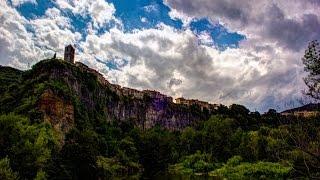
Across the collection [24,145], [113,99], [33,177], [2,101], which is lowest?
[33,177]

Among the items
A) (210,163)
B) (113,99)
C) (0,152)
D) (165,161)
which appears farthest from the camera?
(113,99)

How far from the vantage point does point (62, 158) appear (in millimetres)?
52000

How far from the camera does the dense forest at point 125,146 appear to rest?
1372 inches

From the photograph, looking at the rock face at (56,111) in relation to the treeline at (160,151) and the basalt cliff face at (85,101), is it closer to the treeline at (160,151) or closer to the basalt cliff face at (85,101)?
the basalt cliff face at (85,101)

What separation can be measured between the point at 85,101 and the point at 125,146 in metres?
23.9

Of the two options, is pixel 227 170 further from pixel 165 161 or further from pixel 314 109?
pixel 314 109

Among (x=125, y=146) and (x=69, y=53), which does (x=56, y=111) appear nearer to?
(x=125, y=146)

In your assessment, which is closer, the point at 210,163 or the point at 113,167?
the point at 113,167

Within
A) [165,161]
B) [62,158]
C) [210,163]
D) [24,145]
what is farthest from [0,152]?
[210,163]

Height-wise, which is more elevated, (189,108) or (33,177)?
(189,108)

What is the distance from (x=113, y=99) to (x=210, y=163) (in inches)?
1822

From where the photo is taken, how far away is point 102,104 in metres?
122

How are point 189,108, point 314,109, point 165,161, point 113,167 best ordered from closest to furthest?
point 314,109 < point 113,167 < point 165,161 < point 189,108

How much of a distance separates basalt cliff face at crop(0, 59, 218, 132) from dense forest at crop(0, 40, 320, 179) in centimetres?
44
